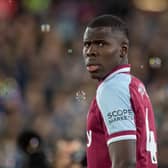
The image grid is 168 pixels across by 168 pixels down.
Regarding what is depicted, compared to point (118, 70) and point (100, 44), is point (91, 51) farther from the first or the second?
point (118, 70)

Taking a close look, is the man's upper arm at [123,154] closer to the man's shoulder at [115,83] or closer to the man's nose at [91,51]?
the man's shoulder at [115,83]

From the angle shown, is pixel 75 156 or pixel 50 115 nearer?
pixel 75 156

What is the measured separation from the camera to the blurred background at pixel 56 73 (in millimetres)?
6082

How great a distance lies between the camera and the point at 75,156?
5.89 m

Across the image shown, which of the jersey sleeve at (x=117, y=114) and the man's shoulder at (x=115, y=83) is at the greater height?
the man's shoulder at (x=115, y=83)

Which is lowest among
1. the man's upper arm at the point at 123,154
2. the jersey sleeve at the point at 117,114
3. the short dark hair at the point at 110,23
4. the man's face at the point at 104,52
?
the man's upper arm at the point at 123,154

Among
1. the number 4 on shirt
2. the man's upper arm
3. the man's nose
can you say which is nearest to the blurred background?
the number 4 on shirt

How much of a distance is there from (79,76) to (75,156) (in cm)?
112

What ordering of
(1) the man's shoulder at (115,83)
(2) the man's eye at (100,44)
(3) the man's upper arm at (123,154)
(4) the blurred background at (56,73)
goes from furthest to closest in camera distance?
(4) the blurred background at (56,73), (2) the man's eye at (100,44), (1) the man's shoulder at (115,83), (3) the man's upper arm at (123,154)

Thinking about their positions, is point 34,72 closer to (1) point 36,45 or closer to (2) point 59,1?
(1) point 36,45

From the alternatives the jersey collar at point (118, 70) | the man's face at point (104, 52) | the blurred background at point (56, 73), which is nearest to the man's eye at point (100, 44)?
the man's face at point (104, 52)

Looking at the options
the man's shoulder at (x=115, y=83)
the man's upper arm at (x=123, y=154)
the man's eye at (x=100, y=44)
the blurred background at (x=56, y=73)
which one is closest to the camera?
the man's upper arm at (x=123, y=154)

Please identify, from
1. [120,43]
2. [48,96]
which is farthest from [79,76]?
[120,43]

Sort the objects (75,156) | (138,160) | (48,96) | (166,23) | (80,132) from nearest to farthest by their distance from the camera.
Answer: (138,160)
(75,156)
(80,132)
(48,96)
(166,23)
